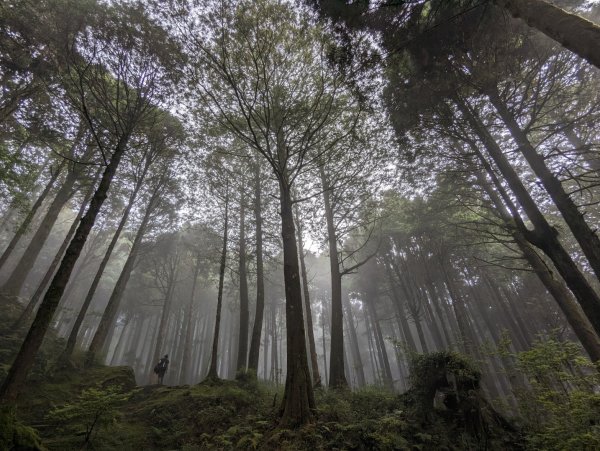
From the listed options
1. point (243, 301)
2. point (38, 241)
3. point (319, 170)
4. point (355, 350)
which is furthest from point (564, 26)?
point (355, 350)

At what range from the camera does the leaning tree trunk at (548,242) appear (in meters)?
6.59

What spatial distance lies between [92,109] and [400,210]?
632 inches

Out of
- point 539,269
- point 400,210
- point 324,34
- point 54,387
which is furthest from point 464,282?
point 54,387

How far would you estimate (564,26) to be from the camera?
15.4 ft

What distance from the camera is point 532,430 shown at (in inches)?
217

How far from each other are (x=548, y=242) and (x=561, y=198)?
1.21m

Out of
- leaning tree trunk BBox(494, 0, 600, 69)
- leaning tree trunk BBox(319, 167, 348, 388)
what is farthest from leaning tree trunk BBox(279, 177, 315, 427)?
leaning tree trunk BBox(494, 0, 600, 69)

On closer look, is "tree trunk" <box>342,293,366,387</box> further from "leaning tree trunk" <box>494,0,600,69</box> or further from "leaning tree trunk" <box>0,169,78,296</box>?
"leaning tree trunk" <box>494,0,600,69</box>

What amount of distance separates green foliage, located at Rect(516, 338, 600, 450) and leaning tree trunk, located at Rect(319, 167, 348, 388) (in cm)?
580

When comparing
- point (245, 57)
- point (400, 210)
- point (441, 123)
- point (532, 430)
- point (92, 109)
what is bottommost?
point (532, 430)

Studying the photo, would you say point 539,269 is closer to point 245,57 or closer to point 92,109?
point 245,57

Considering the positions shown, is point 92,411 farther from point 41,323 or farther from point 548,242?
point 548,242

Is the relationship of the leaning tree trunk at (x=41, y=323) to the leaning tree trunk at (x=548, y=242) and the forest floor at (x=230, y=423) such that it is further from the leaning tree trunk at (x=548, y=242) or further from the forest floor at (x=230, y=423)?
the leaning tree trunk at (x=548, y=242)

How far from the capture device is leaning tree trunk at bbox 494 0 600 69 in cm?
429
